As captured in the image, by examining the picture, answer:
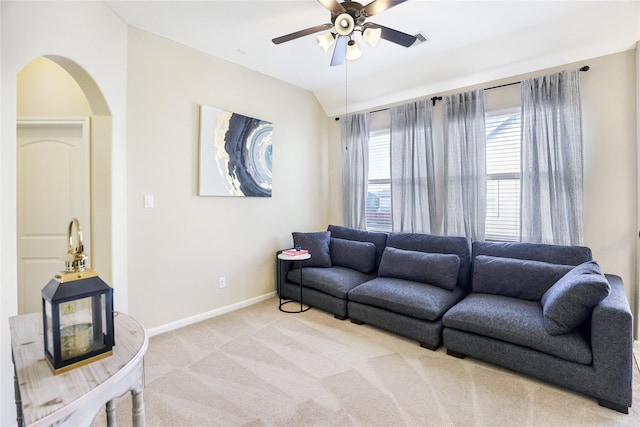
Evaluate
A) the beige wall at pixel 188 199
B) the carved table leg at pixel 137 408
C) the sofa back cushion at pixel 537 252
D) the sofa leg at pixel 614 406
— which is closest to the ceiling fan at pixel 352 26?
the beige wall at pixel 188 199

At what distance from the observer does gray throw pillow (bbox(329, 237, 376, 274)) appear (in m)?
3.82

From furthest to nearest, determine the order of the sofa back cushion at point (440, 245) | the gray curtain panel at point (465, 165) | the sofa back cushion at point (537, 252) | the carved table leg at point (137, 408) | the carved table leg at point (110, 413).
A: the gray curtain panel at point (465, 165) < the sofa back cushion at point (440, 245) < the sofa back cushion at point (537, 252) < the carved table leg at point (110, 413) < the carved table leg at point (137, 408)

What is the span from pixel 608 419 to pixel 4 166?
3.74m

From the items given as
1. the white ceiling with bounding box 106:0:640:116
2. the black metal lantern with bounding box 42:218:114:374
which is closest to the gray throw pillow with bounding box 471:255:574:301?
the white ceiling with bounding box 106:0:640:116

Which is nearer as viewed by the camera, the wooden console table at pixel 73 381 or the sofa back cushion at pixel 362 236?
the wooden console table at pixel 73 381

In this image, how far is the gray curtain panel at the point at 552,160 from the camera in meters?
2.86

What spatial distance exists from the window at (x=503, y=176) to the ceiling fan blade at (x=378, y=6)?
1972mm

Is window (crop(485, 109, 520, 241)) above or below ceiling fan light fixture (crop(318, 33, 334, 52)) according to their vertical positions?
below

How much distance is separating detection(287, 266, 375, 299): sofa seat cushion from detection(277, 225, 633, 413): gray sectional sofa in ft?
0.04

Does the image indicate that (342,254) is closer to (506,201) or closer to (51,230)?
(506,201)

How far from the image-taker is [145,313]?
297cm

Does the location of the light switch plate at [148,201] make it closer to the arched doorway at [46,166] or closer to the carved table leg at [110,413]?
the arched doorway at [46,166]

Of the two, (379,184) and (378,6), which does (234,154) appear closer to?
(379,184)

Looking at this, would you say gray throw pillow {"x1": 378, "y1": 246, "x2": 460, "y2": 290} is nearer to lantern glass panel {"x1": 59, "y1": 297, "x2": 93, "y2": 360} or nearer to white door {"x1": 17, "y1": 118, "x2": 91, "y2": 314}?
lantern glass panel {"x1": 59, "y1": 297, "x2": 93, "y2": 360}
